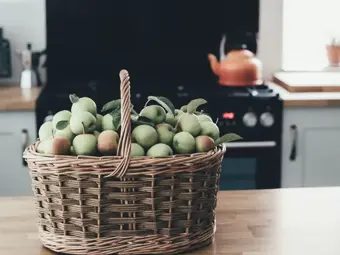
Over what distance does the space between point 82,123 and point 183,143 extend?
218 mm

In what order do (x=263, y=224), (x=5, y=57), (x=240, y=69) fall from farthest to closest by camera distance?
(x=5, y=57) → (x=240, y=69) → (x=263, y=224)

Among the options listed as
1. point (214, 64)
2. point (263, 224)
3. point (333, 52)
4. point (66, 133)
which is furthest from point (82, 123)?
point (333, 52)

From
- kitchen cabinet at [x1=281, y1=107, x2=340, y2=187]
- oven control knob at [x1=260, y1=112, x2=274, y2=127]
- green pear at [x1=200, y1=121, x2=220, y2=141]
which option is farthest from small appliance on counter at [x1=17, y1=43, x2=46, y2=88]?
green pear at [x1=200, y1=121, x2=220, y2=141]

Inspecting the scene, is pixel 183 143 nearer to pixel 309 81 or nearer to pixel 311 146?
pixel 311 146

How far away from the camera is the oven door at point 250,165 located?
126 inches

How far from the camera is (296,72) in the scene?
3891 millimetres

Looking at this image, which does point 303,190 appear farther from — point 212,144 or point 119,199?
point 119,199

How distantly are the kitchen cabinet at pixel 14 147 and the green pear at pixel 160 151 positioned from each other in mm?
1812

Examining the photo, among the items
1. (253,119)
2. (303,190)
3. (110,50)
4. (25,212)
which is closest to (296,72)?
(253,119)

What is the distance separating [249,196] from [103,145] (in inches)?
23.5

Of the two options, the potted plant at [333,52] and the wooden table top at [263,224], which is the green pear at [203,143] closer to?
the wooden table top at [263,224]

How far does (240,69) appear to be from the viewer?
3.43 metres

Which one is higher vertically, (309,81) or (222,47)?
(222,47)

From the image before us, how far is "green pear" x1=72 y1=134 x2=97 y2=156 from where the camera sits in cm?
140
